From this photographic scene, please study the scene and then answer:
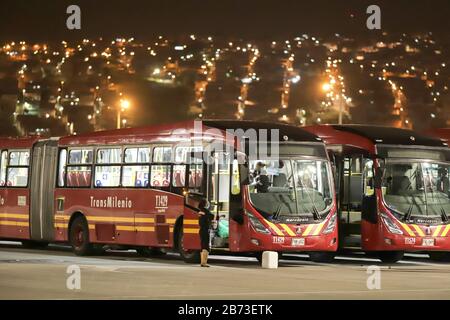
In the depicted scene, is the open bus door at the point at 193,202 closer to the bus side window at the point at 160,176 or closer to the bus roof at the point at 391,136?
the bus side window at the point at 160,176

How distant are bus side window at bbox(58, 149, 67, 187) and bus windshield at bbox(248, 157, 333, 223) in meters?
7.42

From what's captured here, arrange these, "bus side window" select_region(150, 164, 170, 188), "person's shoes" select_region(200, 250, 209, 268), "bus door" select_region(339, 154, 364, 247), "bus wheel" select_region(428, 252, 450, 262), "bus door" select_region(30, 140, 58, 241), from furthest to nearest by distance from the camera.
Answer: "bus door" select_region(30, 140, 58, 241)
"bus wheel" select_region(428, 252, 450, 262)
"bus door" select_region(339, 154, 364, 247)
"bus side window" select_region(150, 164, 170, 188)
"person's shoes" select_region(200, 250, 209, 268)

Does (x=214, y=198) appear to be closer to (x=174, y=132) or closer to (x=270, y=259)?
(x=270, y=259)

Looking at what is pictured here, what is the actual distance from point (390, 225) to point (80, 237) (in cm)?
788

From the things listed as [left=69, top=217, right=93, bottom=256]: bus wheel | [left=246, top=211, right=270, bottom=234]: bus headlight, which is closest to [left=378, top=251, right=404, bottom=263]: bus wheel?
[left=246, top=211, right=270, bottom=234]: bus headlight

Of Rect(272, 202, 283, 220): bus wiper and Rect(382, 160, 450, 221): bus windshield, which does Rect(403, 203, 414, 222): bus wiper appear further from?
Rect(272, 202, 283, 220): bus wiper

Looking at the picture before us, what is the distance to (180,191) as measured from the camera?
86.1 ft

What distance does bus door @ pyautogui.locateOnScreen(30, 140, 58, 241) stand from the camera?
3123 centimetres

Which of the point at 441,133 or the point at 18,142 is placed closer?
the point at 18,142

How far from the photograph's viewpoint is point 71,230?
1190 inches

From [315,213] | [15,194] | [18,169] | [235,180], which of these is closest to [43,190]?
[15,194]

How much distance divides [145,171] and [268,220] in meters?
4.04

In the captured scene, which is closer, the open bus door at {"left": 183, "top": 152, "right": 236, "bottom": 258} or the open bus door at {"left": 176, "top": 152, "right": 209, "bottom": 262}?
the open bus door at {"left": 183, "top": 152, "right": 236, "bottom": 258}
